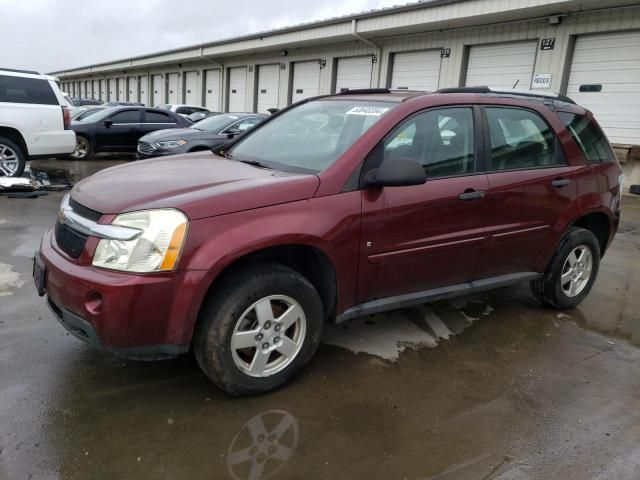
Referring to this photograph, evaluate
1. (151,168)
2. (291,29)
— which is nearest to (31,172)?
(151,168)

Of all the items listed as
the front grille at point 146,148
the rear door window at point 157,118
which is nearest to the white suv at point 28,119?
the front grille at point 146,148

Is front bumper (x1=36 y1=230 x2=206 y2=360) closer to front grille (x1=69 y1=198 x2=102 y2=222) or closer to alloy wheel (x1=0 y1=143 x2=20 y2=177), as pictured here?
front grille (x1=69 y1=198 x2=102 y2=222)

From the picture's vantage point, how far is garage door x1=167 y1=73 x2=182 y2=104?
103ft

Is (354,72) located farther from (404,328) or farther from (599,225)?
(404,328)

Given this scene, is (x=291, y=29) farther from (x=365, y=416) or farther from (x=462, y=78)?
(x=365, y=416)

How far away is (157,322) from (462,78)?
549 inches

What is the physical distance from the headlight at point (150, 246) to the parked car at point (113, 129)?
11.9m

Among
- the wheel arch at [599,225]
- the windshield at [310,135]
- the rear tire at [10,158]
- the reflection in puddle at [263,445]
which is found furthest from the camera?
the rear tire at [10,158]

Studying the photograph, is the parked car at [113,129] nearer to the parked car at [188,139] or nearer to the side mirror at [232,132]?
the parked car at [188,139]

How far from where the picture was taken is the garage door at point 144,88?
36.2 metres

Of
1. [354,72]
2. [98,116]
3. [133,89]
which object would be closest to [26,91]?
[98,116]

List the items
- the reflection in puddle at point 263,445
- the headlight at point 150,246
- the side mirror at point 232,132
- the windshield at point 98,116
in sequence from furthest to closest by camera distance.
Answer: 1. the windshield at point 98,116
2. the side mirror at point 232,132
3. the headlight at point 150,246
4. the reflection in puddle at point 263,445

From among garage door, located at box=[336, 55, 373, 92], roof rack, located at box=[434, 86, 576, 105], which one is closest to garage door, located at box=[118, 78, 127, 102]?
garage door, located at box=[336, 55, 373, 92]

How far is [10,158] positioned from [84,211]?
7290 millimetres
